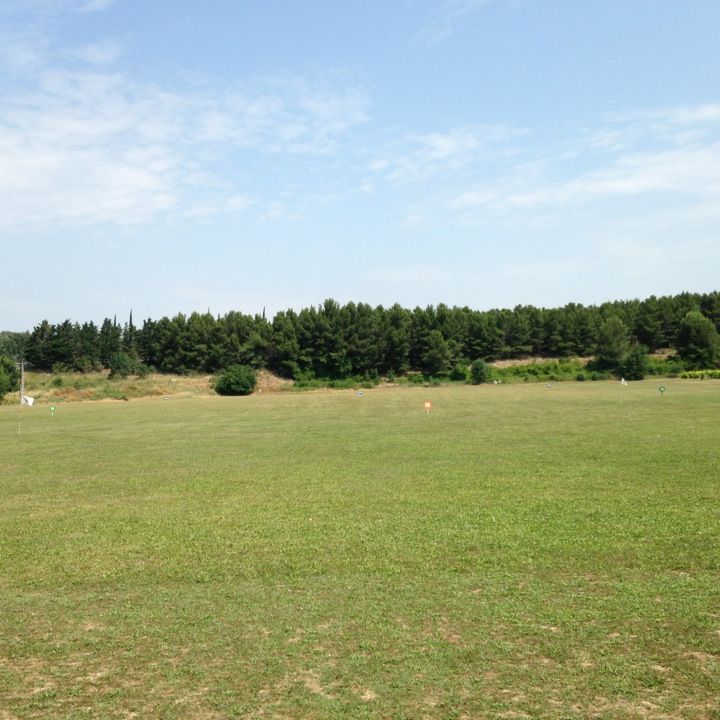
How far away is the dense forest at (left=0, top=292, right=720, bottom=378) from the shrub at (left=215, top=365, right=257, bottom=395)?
13.0 m

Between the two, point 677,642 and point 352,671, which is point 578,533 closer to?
point 677,642

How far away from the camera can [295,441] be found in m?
28.2

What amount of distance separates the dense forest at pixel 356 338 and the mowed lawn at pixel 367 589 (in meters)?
73.7

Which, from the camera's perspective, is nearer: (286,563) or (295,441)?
(286,563)

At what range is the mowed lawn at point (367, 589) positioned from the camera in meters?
6.16

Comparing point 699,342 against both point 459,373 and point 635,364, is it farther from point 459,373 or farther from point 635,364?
point 459,373

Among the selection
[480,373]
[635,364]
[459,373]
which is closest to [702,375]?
[635,364]

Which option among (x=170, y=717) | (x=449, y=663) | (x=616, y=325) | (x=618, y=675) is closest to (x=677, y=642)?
(x=618, y=675)

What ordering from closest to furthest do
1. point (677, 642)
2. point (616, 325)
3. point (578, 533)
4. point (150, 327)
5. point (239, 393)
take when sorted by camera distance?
1. point (677, 642)
2. point (578, 533)
3. point (239, 393)
4. point (616, 325)
5. point (150, 327)

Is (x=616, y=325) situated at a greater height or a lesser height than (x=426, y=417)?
greater

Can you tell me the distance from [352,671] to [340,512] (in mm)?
7427

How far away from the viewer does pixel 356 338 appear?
310 ft

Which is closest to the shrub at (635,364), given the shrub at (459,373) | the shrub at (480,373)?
the shrub at (480,373)

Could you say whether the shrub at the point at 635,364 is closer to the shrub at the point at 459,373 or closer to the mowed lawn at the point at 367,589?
the shrub at the point at 459,373
